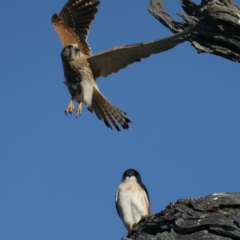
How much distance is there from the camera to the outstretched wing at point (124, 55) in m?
9.09

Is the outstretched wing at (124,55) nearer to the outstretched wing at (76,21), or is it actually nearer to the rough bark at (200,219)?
the outstretched wing at (76,21)

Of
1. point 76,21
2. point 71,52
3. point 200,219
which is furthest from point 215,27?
point 76,21

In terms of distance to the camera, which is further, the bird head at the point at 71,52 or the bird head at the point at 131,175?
the bird head at the point at 131,175

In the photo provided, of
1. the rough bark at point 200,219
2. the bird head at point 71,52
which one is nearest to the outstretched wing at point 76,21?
the bird head at point 71,52

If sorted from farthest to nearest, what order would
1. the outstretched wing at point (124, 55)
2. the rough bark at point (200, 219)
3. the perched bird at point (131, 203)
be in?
the perched bird at point (131, 203), the outstretched wing at point (124, 55), the rough bark at point (200, 219)

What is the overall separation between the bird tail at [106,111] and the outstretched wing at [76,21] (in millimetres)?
687

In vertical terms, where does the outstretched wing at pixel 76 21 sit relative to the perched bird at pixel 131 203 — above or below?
above

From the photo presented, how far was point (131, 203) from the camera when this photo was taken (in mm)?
10156

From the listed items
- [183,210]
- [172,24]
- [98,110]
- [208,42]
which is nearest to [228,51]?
[208,42]

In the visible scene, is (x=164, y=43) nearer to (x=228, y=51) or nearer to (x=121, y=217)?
(x=228, y=51)

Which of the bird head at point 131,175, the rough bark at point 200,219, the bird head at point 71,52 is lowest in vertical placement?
the rough bark at point 200,219

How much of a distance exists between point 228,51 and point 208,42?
0.88 feet

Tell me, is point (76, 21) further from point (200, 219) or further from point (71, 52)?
point (200, 219)

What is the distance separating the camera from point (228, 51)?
846 cm
